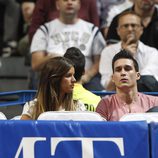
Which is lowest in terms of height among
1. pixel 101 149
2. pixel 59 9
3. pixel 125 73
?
pixel 101 149

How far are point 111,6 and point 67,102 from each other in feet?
12.8

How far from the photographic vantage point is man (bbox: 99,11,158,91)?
711cm

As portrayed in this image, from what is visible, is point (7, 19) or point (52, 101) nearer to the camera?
point (52, 101)

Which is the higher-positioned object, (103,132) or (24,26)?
(24,26)

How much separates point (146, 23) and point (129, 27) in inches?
26.9

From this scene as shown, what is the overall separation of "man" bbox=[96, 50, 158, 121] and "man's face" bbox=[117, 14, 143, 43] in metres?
1.78

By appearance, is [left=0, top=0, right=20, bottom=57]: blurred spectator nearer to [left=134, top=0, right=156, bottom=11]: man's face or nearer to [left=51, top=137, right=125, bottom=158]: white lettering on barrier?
[left=134, top=0, right=156, bottom=11]: man's face

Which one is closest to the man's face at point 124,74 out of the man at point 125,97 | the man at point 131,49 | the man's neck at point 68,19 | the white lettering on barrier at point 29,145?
the man at point 125,97

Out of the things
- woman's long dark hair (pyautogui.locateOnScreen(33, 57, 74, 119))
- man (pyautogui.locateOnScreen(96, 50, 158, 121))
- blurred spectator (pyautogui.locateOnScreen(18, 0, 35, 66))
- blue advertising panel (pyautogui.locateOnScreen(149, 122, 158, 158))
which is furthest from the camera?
blurred spectator (pyautogui.locateOnScreen(18, 0, 35, 66))

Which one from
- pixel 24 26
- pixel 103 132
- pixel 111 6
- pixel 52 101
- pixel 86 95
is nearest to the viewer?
pixel 103 132

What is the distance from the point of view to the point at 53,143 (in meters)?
4.51

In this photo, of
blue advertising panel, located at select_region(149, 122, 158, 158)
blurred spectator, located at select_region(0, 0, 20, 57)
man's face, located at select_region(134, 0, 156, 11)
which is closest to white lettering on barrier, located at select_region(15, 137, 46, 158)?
blue advertising panel, located at select_region(149, 122, 158, 158)

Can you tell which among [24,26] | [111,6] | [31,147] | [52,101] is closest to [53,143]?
[31,147]

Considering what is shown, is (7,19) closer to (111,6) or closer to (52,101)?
(111,6)
